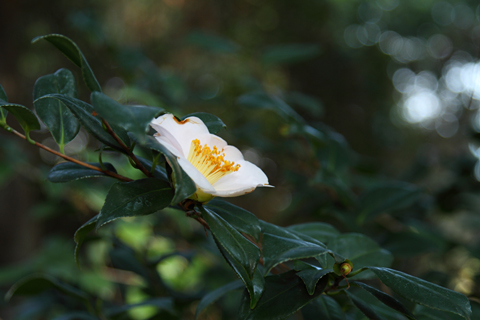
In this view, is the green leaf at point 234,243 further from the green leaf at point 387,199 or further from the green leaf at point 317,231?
the green leaf at point 387,199

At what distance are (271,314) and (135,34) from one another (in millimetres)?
2324

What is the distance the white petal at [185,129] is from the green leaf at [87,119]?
0.05 metres

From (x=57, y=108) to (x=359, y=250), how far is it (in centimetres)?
42

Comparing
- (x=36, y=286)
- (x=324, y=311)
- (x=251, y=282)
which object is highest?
(x=251, y=282)

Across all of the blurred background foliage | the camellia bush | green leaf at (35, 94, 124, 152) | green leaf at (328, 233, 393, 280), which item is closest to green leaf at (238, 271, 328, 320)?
the camellia bush

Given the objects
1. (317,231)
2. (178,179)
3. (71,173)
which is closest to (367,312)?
(317,231)

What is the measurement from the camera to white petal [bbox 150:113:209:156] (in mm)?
364

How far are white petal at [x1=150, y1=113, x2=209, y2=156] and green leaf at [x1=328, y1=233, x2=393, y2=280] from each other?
22cm

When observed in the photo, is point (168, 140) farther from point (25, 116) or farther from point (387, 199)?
point (387, 199)

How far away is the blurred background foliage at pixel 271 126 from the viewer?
34.9 inches

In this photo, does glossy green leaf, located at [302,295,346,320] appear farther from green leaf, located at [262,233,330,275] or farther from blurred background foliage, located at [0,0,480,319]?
blurred background foliage, located at [0,0,480,319]

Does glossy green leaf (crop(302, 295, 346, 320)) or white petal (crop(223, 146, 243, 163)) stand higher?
white petal (crop(223, 146, 243, 163))

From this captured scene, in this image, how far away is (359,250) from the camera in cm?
45

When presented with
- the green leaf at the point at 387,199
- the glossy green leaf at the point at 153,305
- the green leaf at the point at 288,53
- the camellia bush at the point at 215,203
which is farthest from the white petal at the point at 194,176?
the green leaf at the point at 288,53
